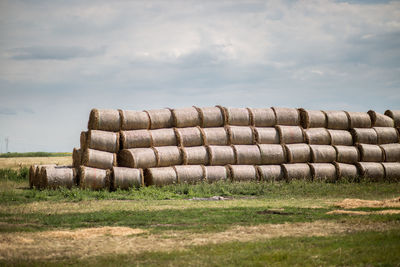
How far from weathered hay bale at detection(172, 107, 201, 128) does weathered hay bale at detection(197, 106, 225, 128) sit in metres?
0.21

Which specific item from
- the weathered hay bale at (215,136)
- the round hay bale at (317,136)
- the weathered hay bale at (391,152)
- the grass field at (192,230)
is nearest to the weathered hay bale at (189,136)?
the weathered hay bale at (215,136)

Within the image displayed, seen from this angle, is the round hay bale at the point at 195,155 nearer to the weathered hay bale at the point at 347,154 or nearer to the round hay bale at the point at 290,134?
the round hay bale at the point at 290,134

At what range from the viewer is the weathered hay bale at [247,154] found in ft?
78.6

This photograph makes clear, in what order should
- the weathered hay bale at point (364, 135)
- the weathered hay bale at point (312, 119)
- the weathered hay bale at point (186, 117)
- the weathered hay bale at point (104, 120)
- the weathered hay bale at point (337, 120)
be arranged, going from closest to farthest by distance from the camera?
the weathered hay bale at point (104, 120)
the weathered hay bale at point (186, 117)
the weathered hay bale at point (312, 119)
the weathered hay bale at point (337, 120)
the weathered hay bale at point (364, 135)

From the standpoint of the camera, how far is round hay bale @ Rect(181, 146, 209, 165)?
22945 mm

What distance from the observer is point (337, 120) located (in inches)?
1055

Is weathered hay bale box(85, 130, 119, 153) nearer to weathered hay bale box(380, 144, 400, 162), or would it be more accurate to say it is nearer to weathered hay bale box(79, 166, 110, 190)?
weathered hay bale box(79, 166, 110, 190)

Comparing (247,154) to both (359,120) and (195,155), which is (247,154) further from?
(359,120)

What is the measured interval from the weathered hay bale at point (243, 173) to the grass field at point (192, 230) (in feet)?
11.5

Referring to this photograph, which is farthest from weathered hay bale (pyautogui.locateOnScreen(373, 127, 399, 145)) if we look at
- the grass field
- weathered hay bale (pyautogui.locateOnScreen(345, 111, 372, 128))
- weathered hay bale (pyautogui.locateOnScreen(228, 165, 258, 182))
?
the grass field

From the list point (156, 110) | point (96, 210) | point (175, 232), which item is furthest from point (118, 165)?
point (175, 232)

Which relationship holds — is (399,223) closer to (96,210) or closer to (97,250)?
(97,250)

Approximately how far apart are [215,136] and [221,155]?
0.98 metres

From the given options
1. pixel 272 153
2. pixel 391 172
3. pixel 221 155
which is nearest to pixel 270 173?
pixel 272 153
